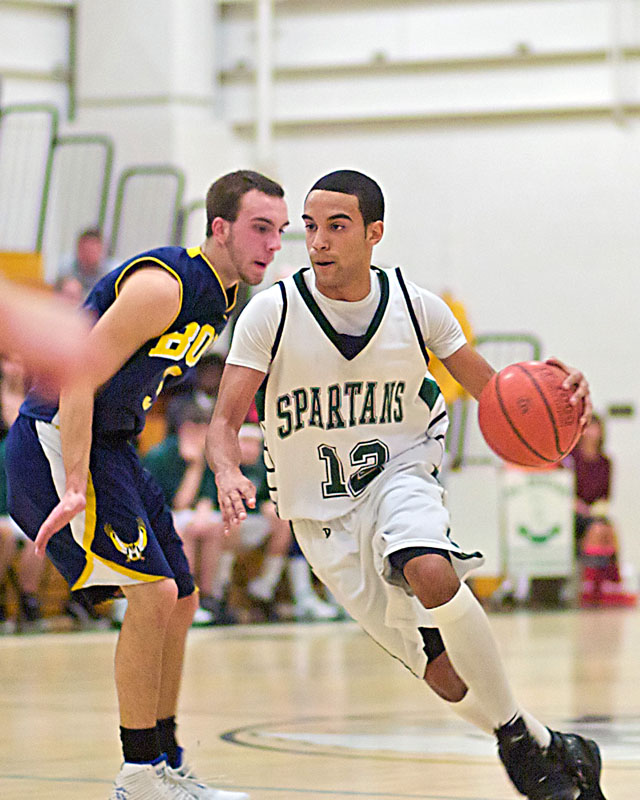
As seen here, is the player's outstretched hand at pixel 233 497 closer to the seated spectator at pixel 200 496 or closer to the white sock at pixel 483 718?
the white sock at pixel 483 718

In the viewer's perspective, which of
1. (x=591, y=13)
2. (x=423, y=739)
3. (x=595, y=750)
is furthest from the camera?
(x=591, y=13)

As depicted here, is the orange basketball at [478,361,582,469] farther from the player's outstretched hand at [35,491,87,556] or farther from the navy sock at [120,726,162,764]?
the navy sock at [120,726,162,764]

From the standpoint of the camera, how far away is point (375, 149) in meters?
15.2

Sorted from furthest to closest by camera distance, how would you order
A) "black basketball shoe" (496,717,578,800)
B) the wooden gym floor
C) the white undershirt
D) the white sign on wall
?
the white sign on wall
the wooden gym floor
the white undershirt
"black basketball shoe" (496,717,578,800)

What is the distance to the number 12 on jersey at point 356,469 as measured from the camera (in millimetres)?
3990

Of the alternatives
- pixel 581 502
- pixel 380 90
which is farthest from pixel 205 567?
pixel 380 90

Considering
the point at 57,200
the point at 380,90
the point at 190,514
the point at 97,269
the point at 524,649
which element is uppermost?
the point at 380,90

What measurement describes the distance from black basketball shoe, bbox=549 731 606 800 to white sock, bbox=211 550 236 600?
6938mm

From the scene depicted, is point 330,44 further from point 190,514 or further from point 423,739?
point 423,739

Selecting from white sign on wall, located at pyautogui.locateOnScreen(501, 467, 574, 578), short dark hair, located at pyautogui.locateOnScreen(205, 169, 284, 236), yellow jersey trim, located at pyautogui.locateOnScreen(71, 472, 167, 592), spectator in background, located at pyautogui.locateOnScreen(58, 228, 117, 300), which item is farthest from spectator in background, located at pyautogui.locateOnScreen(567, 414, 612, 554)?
yellow jersey trim, located at pyautogui.locateOnScreen(71, 472, 167, 592)

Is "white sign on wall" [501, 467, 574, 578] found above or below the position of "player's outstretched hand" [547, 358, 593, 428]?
below

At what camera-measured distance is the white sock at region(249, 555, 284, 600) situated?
35.8 feet

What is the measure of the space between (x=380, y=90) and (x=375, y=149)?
58 cm

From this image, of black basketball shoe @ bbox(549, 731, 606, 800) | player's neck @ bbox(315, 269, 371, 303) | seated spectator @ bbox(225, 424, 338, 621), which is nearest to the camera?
black basketball shoe @ bbox(549, 731, 606, 800)
